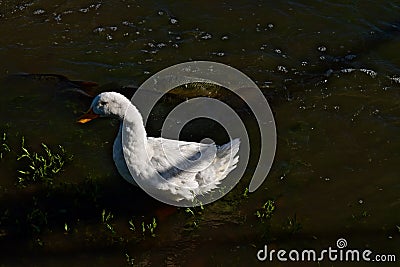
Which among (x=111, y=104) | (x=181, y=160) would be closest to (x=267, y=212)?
(x=181, y=160)

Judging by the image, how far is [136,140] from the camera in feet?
20.7

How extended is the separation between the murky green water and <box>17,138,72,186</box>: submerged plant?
12 centimetres

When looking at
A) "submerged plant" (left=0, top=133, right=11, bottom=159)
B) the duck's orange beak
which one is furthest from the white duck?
"submerged plant" (left=0, top=133, right=11, bottom=159)

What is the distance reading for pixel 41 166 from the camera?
7.37 meters

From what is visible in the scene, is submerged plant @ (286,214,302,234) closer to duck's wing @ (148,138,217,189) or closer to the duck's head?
duck's wing @ (148,138,217,189)

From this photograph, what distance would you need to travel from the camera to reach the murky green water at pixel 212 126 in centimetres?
655

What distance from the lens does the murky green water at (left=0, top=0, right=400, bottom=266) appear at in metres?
6.55

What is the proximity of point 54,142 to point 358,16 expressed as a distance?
5933 mm

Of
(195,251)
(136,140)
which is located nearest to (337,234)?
(195,251)

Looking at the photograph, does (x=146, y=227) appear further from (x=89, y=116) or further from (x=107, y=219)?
(x=89, y=116)

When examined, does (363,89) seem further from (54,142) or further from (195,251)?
(54,142)

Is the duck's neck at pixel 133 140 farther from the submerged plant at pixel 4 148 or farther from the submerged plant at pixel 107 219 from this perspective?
the submerged plant at pixel 4 148

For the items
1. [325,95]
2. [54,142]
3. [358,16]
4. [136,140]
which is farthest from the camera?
[358,16]

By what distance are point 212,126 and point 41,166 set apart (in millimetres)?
2506
